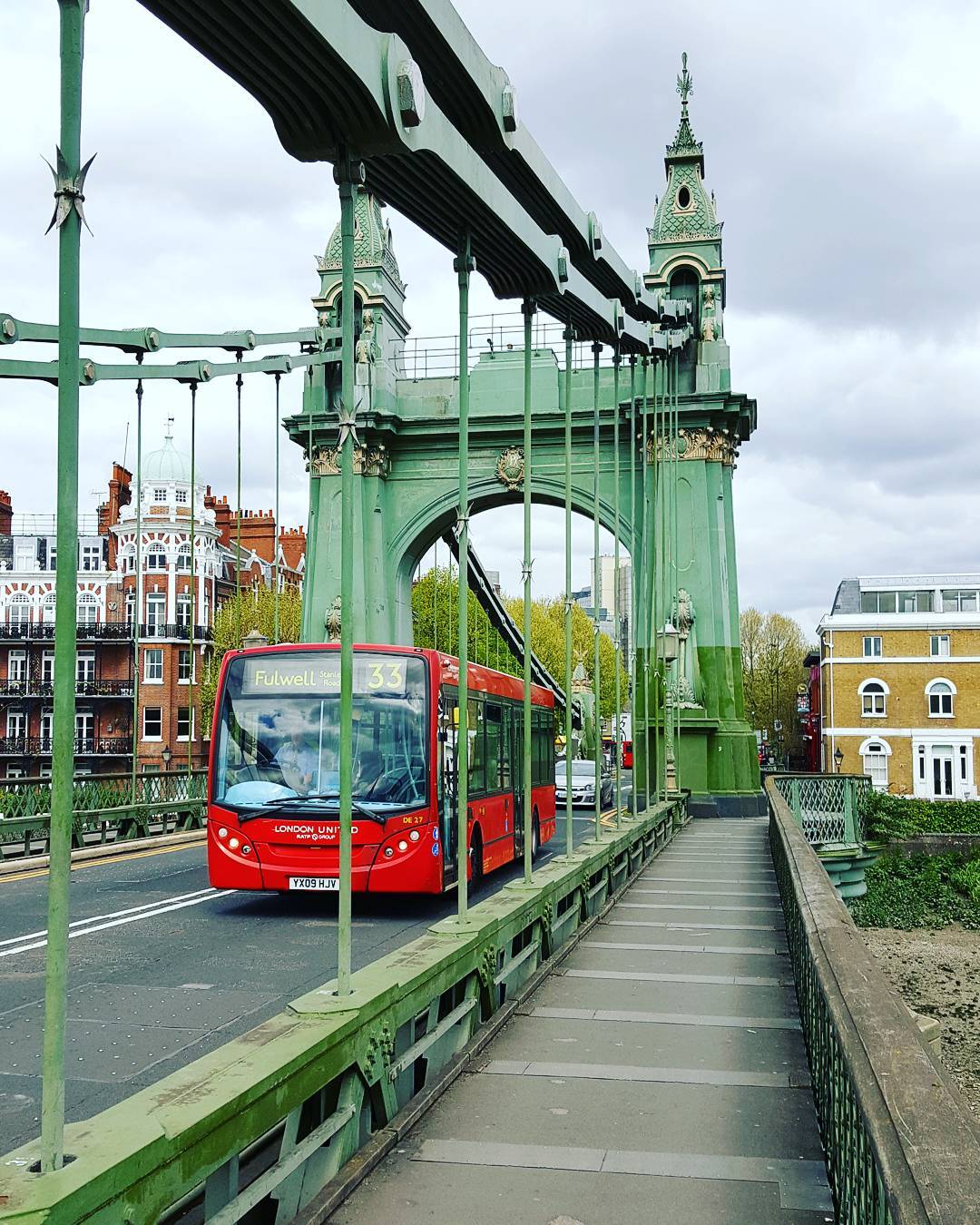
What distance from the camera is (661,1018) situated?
279 inches

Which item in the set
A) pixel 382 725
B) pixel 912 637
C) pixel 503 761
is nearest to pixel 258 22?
pixel 382 725

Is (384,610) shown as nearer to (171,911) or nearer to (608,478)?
(608,478)

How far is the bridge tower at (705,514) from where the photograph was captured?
2856 centimetres

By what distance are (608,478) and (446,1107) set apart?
26918 mm

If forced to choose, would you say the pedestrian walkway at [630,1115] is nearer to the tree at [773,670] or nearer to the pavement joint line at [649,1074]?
the pavement joint line at [649,1074]

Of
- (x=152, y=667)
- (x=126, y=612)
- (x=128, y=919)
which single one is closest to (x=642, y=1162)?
(x=128, y=919)

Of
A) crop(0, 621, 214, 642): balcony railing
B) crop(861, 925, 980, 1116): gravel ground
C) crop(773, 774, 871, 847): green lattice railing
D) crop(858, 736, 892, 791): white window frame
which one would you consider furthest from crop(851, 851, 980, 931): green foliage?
crop(858, 736, 892, 791): white window frame

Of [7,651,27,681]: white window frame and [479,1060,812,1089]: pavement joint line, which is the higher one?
[7,651,27,681]: white window frame

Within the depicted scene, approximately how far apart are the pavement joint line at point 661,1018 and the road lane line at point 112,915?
14.8 feet

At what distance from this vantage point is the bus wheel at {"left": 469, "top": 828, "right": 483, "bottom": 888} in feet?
42.3

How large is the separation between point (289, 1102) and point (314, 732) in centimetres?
776

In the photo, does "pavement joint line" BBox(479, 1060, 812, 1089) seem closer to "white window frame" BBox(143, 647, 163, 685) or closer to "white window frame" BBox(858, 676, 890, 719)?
"white window frame" BBox(143, 647, 163, 685)

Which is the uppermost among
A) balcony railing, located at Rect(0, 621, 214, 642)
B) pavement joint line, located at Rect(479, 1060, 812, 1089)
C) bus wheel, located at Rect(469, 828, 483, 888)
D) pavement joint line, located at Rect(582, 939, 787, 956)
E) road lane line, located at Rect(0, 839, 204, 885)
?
balcony railing, located at Rect(0, 621, 214, 642)

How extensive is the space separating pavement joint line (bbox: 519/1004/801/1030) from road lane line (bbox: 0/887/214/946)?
4.52m
